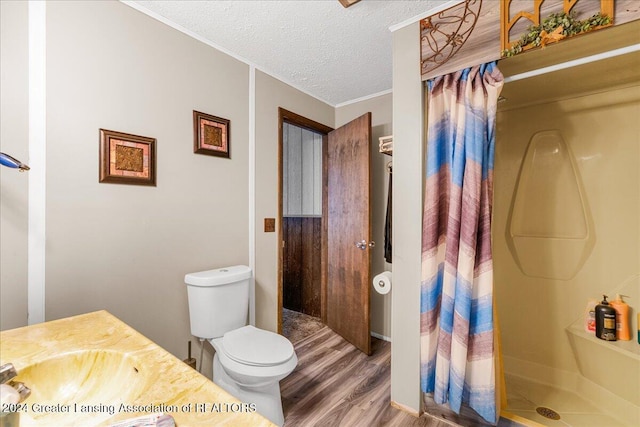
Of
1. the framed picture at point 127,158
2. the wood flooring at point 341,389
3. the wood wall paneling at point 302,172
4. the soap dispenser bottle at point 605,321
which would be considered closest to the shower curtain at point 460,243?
the wood flooring at point 341,389

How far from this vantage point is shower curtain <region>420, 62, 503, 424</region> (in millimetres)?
1394

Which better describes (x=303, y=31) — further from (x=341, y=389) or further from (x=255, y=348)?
(x=341, y=389)

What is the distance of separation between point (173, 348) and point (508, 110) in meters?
2.75

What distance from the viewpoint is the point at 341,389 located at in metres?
1.90

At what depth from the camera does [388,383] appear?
6.45 feet

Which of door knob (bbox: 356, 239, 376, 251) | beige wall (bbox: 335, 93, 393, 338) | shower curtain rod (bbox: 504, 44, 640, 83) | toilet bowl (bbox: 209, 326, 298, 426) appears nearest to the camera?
shower curtain rod (bbox: 504, 44, 640, 83)

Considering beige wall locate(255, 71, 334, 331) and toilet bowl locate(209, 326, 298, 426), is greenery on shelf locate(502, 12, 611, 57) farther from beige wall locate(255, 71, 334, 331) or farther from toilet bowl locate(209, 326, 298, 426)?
toilet bowl locate(209, 326, 298, 426)

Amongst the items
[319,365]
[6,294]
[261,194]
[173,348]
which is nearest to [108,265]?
[6,294]

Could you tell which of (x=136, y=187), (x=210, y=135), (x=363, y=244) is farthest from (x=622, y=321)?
(x=136, y=187)

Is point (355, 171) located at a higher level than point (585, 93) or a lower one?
lower

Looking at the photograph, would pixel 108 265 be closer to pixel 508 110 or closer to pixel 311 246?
pixel 311 246

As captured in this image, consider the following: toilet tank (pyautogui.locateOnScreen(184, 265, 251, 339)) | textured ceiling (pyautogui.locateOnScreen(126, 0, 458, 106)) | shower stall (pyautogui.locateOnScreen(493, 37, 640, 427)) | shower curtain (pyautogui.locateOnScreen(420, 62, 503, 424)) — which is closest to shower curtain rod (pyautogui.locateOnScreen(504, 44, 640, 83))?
shower stall (pyautogui.locateOnScreen(493, 37, 640, 427))

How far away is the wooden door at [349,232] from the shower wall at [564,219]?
982 millimetres

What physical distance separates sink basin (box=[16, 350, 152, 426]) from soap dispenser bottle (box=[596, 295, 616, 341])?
231 cm
